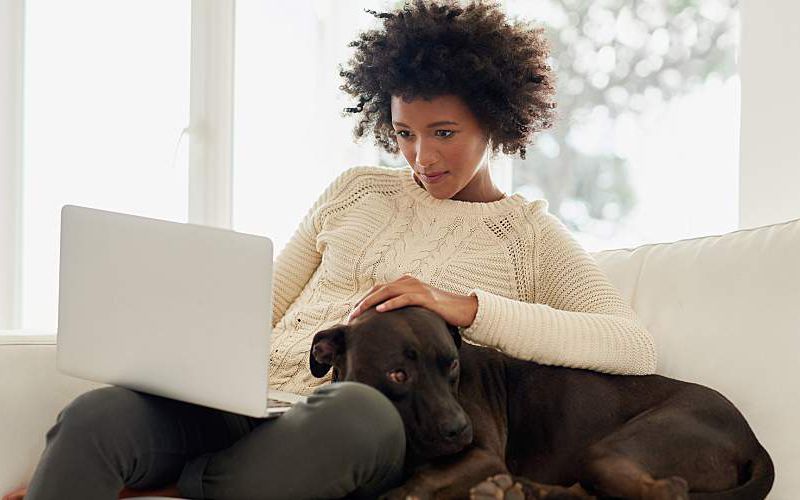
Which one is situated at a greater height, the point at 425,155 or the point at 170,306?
the point at 425,155

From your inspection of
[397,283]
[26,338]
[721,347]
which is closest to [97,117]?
[26,338]

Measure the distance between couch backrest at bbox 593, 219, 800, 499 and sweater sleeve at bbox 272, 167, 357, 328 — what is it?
0.72 m

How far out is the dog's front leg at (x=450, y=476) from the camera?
61.9 inches

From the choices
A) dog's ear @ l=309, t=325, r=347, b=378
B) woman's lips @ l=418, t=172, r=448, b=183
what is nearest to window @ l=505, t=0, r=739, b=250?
woman's lips @ l=418, t=172, r=448, b=183

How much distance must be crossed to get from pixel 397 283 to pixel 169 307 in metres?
0.51

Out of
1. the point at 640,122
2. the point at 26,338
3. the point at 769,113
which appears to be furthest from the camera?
the point at 640,122

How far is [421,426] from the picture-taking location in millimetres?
1680

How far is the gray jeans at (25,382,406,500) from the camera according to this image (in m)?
1.51

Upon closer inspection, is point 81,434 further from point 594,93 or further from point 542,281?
point 594,93

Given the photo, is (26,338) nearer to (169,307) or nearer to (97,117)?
(169,307)

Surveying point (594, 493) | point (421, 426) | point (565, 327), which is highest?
point (565, 327)

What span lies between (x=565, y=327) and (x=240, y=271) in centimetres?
73

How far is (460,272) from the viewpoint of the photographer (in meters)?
2.21

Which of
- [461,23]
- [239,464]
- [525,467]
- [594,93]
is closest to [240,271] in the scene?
[239,464]
